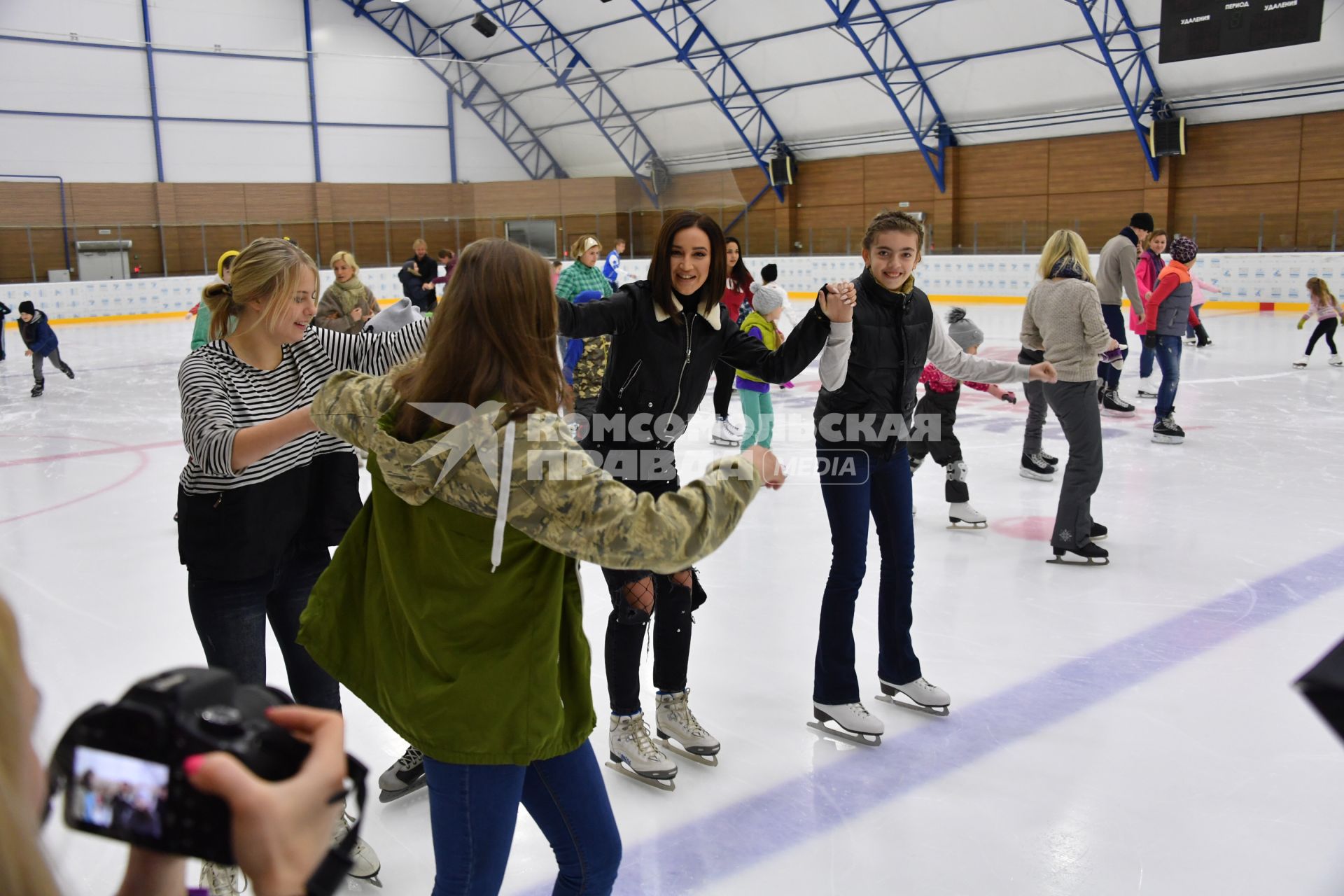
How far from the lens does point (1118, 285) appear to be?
26.8 feet

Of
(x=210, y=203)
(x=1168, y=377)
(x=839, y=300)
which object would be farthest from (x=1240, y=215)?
(x=210, y=203)

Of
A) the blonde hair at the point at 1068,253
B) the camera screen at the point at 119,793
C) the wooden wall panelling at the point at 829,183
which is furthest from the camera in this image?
the wooden wall panelling at the point at 829,183

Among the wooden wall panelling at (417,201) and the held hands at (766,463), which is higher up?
the wooden wall panelling at (417,201)

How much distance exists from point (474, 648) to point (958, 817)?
167 centimetres

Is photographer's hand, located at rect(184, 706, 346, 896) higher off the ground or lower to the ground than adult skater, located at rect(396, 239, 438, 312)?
lower

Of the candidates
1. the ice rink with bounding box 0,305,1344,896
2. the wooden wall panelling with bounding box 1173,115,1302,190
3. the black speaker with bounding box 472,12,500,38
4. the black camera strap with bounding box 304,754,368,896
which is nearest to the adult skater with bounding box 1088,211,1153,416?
the ice rink with bounding box 0,305,1344,896

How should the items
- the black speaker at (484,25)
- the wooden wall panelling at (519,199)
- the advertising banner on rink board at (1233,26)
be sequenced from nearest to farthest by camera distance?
the advertising banner on rink board at (1233,26) → the black speaker at (484,25) → the wooden wall panelling at (519,199)

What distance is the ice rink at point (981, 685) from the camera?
98.3 inches

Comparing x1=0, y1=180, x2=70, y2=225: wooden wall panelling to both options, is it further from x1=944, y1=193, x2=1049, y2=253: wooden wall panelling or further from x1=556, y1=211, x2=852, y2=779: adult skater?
x1=556, y1=211, x2=852, y2=779: adult skater

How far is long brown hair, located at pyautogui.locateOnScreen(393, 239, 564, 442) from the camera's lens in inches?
59.4

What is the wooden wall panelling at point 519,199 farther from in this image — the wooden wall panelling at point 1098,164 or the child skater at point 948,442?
the child skater at point 948,442

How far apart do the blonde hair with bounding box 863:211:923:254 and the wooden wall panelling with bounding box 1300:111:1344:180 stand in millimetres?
19186

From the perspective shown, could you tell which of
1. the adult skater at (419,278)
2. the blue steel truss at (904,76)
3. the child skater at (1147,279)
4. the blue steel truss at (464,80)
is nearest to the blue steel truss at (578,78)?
the blue steel truss at (464,80)

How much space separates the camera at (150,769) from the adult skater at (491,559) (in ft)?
2.36
